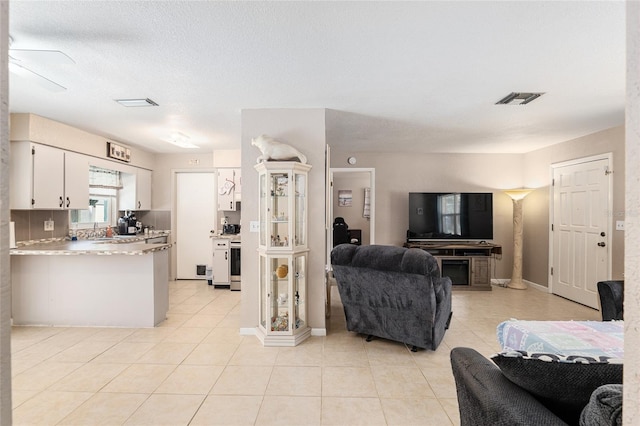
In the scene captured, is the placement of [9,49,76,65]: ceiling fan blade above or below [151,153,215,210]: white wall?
above

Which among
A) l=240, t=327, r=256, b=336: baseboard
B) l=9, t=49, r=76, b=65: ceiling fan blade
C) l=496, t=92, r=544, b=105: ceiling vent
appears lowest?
l=240, t=327, r=256, b=336: baseboard

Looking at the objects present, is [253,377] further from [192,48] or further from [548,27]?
[548,27]

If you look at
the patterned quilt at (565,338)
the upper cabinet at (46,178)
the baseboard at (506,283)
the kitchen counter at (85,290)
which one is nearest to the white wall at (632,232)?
the patterned quilt at (565,338)

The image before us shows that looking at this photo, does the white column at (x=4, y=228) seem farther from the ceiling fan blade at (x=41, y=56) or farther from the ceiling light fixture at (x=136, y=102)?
the ceiling light fixture at (x=136, y=102)

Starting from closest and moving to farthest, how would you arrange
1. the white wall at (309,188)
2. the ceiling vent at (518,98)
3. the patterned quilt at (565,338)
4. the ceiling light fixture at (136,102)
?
the patterned quilt at (565,338)
the ceiling vent at (518,98)
the ceiling light fixture at (136,102)
the white wall at (309,188)

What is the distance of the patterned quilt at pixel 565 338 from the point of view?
1263 mm

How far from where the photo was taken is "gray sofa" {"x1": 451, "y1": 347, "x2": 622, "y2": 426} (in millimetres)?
861

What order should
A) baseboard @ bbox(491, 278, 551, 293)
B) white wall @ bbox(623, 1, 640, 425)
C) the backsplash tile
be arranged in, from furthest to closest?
baseboard @ bbox(491, 278, 551, 293)
the backsplash tile
white wall @ bbox(623, 1, 640, 425)

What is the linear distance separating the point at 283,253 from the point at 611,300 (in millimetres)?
2959

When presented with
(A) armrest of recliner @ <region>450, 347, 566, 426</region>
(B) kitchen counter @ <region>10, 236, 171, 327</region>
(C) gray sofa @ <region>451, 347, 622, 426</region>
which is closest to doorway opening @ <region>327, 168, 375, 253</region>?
(B) kitchen counter @ <region>10, 236, 171, 327</region>

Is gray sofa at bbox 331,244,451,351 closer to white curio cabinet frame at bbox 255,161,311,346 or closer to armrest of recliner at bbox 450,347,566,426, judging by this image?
white curio cabinet frame at bbox 255,161,311,346

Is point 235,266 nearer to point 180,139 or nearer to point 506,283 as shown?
point 180,139

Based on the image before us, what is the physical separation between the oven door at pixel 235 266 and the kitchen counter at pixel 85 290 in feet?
5.92

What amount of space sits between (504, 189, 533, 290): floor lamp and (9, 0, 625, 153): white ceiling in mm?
1713
